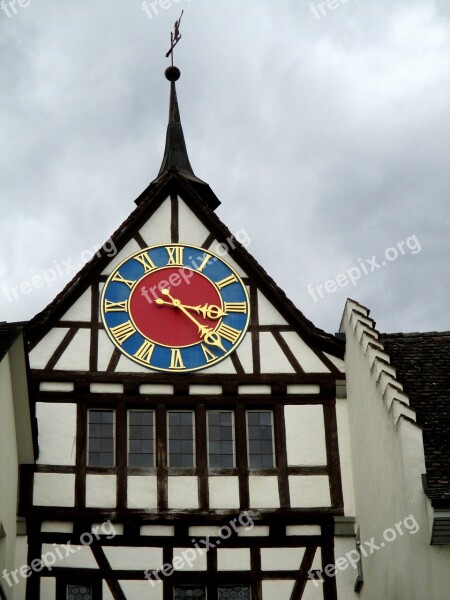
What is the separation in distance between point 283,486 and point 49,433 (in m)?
3.73

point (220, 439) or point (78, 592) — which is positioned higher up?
point (220, 439)

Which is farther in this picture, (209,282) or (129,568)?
(209,282)

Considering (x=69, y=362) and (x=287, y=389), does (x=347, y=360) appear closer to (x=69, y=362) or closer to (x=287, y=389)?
(x=287, y=389)

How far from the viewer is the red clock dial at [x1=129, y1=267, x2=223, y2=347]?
23.1 meters

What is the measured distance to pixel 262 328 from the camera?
76.3 feet

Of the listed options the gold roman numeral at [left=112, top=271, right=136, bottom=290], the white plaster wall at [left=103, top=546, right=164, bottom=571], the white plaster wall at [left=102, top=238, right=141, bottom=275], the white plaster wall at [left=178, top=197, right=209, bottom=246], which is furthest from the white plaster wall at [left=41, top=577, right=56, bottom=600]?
the white plaster wall at [left=178, top=197, right=209, bottom=246]

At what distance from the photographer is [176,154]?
2714cm

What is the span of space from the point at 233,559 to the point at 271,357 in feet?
11.2

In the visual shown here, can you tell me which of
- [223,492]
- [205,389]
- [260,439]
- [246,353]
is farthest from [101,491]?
[246,353]

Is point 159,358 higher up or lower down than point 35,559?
higher up

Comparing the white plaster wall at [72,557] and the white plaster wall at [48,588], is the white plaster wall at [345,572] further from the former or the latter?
the white plaster wall at [48,588]

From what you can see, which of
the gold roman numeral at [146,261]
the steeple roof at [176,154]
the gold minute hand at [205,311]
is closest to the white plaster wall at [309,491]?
the gold minute hand at [205,311]

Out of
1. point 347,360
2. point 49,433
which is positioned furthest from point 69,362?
point 347,360

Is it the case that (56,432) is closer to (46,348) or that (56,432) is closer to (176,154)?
(46,348)
